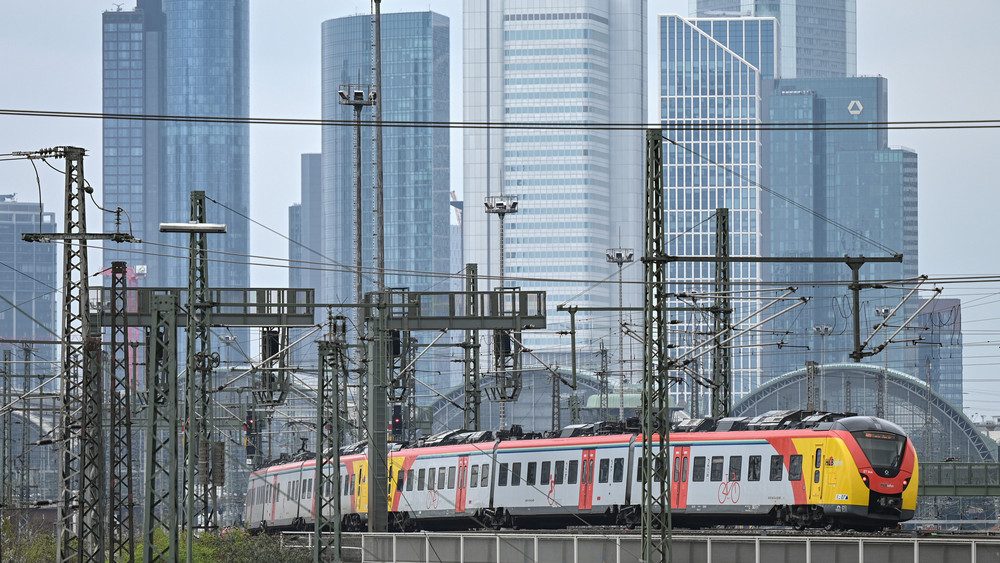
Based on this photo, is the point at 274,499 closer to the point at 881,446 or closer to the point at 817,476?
the point at 817,476

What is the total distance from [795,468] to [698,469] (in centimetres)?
368

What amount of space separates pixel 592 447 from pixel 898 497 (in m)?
10.8

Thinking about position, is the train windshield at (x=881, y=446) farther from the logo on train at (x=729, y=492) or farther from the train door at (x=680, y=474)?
the train door at (x=680, y=474)

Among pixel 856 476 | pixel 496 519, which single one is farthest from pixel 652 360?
pixel 496 519

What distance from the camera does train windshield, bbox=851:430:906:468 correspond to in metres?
46.8

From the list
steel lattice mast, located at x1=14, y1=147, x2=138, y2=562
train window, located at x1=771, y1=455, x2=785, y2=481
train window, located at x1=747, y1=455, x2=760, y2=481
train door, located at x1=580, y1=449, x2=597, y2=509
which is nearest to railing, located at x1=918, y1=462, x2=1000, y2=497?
train door, located at x1=580, y1=449, x2=597, y2=509

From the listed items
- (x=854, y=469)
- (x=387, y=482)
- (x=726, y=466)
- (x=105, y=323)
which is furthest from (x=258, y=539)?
(x=854, y=469)

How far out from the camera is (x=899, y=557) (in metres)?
41.0

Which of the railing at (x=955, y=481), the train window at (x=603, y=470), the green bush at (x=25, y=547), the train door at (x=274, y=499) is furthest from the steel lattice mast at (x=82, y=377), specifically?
the railing at (x=955, y=481)

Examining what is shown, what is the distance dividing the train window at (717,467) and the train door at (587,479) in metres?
5.15

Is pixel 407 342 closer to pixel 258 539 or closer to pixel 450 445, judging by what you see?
pixel 450 445

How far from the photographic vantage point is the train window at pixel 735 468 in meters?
48.9

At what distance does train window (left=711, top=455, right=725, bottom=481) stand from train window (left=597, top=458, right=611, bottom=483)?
429 cm

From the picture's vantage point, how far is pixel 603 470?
174 feet
